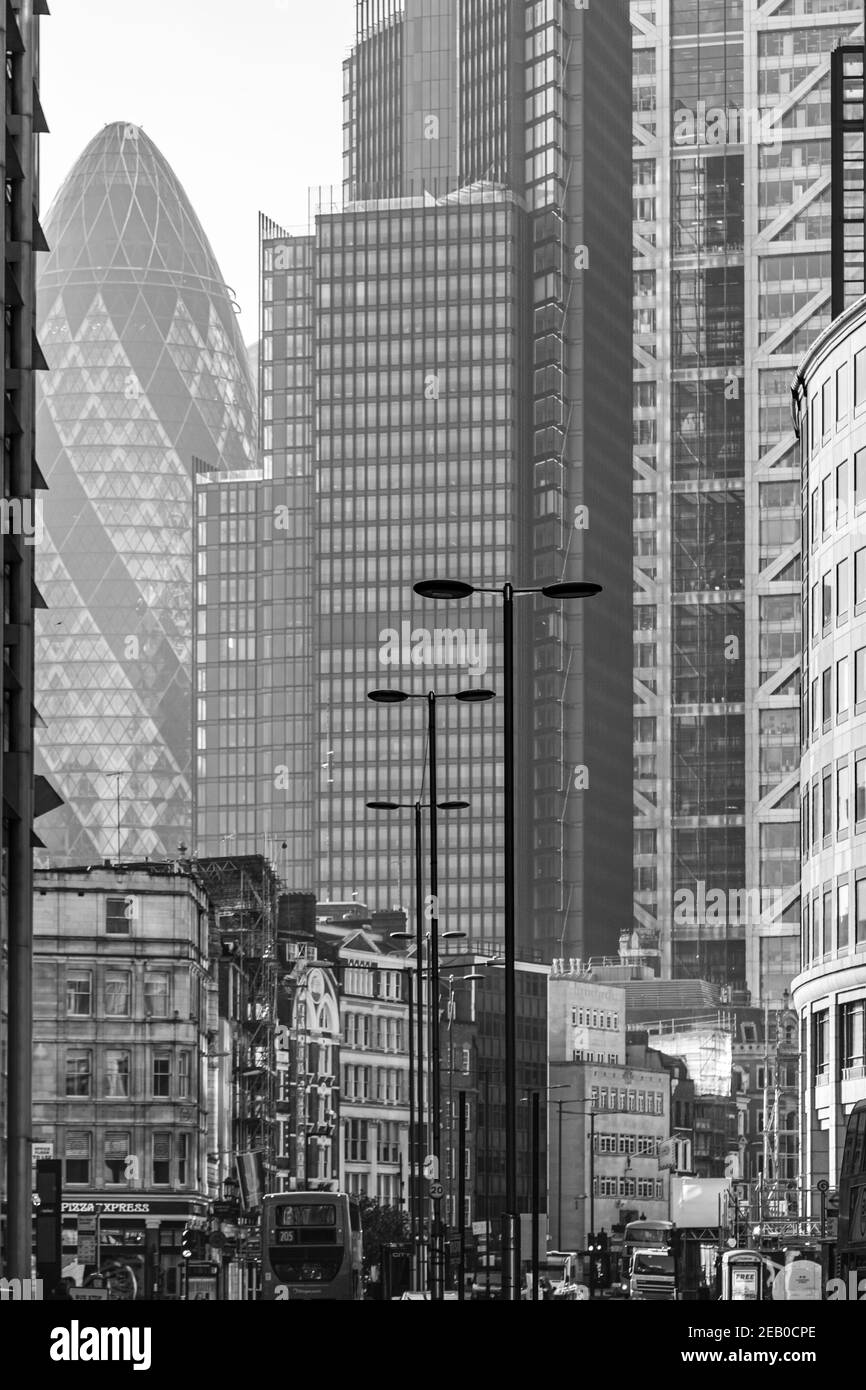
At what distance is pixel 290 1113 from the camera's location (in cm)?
16675

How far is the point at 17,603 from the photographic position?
58.2 metres

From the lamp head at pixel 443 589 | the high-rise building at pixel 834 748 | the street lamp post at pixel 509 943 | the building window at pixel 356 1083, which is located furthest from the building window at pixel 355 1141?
the lamp head at pixel 443 589

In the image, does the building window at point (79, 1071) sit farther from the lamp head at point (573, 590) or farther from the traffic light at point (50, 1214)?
the lamp head at point (573, 590)

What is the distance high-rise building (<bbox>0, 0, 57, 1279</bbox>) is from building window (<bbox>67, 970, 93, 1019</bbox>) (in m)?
61.0

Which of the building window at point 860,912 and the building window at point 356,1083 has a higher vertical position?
the building window at point 860,912

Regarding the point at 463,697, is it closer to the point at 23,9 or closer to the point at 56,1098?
the point at 23,9

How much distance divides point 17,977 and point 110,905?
67.7 metres

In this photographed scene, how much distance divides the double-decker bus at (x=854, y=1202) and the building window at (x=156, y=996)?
7860 cm

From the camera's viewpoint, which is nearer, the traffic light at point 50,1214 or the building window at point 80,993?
the traffic light at point 50,1214

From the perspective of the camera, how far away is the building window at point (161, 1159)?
12206 cm

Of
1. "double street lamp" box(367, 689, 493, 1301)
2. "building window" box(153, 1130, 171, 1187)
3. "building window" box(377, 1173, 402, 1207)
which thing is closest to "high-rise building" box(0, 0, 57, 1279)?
"double street lamp" box(367, 689, 493, 1301)

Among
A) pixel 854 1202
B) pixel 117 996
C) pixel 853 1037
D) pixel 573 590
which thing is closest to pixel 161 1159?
pixel 117 996

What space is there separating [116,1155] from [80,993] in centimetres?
746
